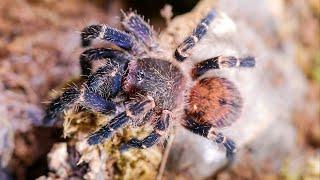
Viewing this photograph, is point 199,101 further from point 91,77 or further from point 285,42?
point 285,42

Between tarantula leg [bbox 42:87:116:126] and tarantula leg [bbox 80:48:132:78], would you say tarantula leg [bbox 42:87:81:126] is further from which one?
tarantula leg [bbox 80:48:132:78]

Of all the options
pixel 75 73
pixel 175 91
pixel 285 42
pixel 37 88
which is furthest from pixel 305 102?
pixel 37 88

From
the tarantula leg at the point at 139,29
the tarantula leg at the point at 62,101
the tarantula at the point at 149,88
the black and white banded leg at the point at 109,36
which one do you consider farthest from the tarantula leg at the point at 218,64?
the tarantula leg at the point at 62,101

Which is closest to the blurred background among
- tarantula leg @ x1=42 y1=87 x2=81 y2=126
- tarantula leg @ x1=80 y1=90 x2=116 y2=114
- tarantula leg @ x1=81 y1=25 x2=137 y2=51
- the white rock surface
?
the white rock surface

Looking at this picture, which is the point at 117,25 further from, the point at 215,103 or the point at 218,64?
the point at 215,103

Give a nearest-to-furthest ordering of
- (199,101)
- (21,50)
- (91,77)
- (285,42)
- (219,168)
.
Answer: (91,77)
(199,101)
(219,168)
(21,50)
(285,42)

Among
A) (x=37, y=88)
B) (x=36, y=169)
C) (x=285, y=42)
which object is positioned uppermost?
(x=285, y=42)
